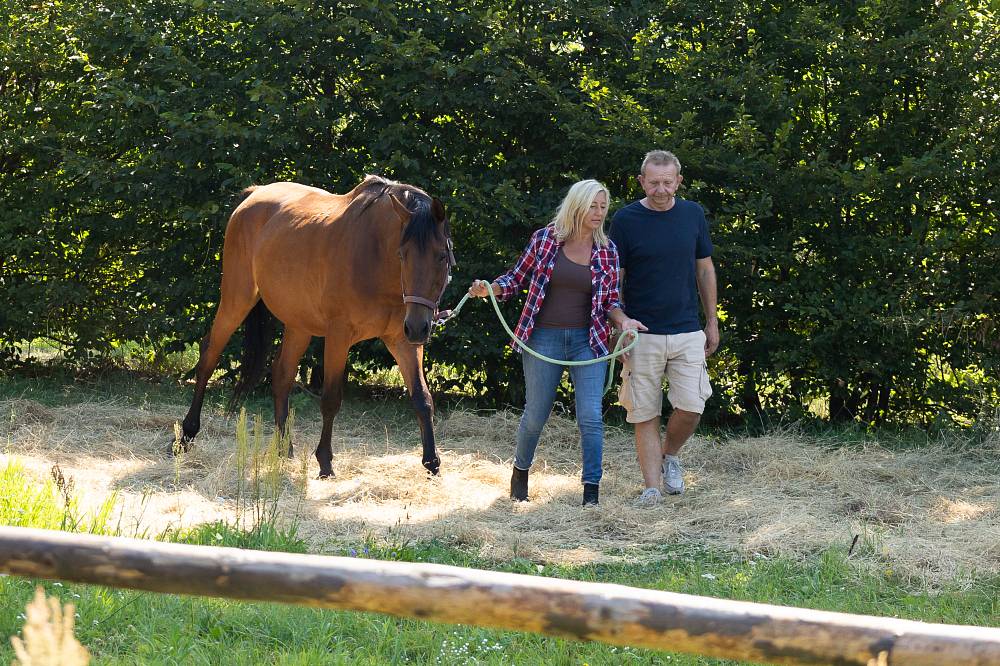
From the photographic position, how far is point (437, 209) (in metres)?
5.90

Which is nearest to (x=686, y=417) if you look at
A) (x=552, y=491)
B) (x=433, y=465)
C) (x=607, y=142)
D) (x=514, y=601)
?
(x=552, y=491)

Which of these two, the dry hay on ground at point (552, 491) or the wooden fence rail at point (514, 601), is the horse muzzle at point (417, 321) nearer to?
the dry hay on ground at point (552, 491)

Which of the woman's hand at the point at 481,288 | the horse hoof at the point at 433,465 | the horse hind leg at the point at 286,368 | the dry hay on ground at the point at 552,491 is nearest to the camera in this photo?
the dry hay on ground at the point at 552,491

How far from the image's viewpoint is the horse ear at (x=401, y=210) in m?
6.01

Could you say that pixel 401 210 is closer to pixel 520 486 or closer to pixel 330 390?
pixel 330 390

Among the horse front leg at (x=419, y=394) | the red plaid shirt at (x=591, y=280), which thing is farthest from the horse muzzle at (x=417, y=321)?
the horse front leg at (x=419, y=394)

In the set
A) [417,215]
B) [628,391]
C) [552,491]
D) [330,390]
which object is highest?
[417,215]

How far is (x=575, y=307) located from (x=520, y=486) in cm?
107

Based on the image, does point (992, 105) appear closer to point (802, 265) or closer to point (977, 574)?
point (802, 265)

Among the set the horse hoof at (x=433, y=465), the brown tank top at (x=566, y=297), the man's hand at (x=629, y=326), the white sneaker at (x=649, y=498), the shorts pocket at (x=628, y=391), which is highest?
the brown tank top at (x=566, y=297)

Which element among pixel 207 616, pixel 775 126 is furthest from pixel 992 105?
pixel 207 616

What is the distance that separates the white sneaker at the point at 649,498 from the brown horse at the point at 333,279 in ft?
4.32

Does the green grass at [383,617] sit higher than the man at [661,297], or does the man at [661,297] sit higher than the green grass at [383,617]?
the man at [661,297]

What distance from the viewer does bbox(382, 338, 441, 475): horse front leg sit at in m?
6.55
